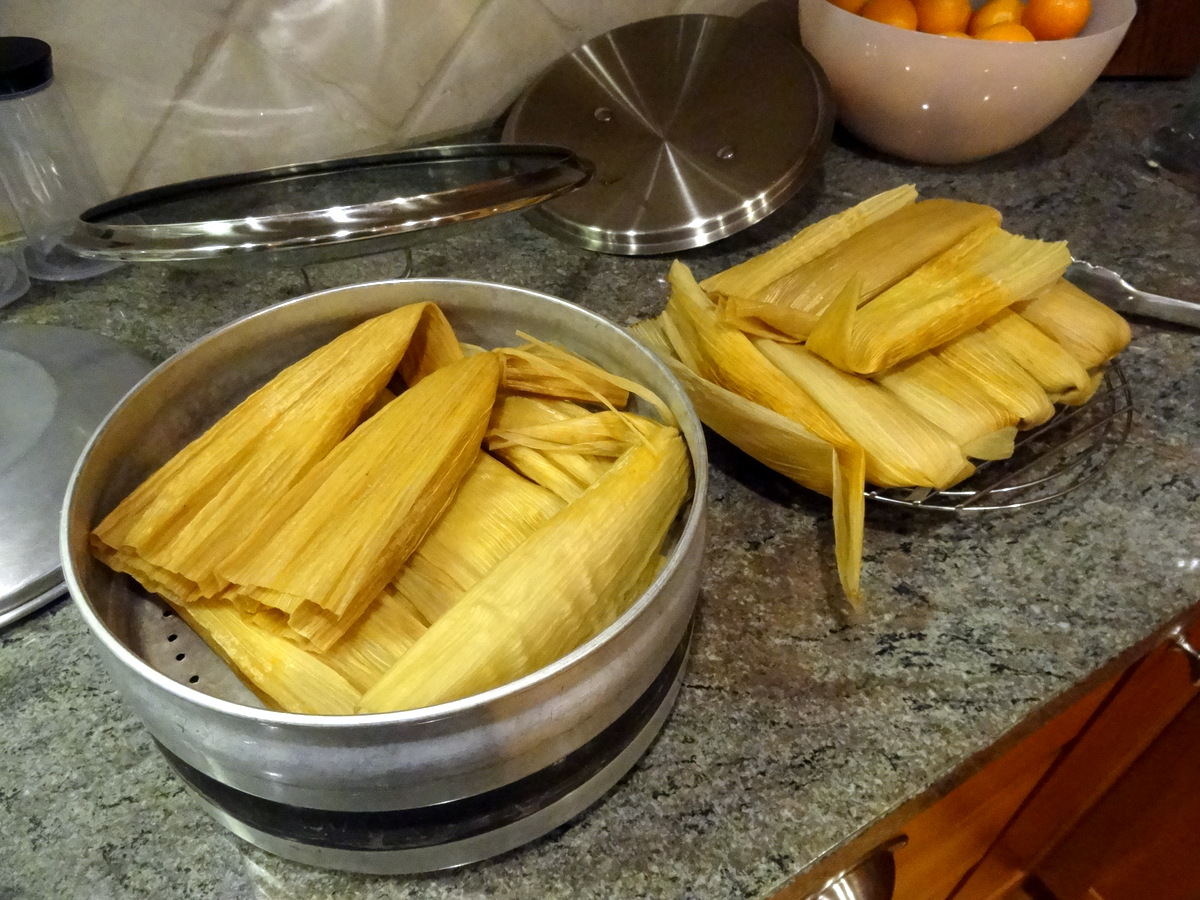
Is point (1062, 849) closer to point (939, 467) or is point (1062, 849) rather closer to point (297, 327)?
point (939, 467)

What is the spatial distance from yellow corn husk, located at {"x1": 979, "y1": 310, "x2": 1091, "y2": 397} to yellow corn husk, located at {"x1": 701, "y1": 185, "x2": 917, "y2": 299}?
129mm

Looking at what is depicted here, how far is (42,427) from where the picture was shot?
533mm

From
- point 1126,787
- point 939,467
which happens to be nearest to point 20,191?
point 939,467

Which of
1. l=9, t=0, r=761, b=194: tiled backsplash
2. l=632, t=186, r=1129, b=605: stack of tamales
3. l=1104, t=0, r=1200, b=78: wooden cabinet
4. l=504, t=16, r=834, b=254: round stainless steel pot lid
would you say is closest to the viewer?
l=632, t=186, r=1129, b=605: stack of tamales

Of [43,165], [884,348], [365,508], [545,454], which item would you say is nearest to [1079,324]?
[884,348]

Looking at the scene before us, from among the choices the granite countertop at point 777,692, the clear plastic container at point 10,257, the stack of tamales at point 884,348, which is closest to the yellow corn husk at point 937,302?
the stack of tamales at point 884,348

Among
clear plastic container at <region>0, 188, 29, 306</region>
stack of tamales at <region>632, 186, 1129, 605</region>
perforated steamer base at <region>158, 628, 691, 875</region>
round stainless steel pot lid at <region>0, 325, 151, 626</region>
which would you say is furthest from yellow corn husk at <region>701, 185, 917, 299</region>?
clear plastic container at <region>0, 188, 29, 306</region>

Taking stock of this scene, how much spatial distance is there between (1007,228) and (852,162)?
0.59 feet

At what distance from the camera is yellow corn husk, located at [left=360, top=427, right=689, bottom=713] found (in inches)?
13.8

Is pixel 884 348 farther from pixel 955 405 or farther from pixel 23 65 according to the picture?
pixel 23 65

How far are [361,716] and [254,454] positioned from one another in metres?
0.19

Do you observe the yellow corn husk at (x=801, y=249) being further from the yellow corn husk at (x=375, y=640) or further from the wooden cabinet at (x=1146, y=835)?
the wooden cabinet at (x=1146, y=835)

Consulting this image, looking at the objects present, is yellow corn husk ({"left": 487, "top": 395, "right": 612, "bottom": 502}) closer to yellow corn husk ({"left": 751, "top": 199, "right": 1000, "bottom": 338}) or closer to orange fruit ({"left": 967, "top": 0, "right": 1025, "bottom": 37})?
yellow corn husk ({"left": 751, "top": 199, "right": 1000, "bottom": 338})

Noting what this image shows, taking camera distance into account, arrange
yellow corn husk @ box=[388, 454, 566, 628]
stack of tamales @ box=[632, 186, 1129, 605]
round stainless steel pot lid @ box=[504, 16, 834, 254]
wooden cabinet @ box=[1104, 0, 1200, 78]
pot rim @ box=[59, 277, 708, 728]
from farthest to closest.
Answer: wooden cabinet @ box=[1104, 0, 1200, 78], round stainless steel pot lid @ box=[504, 16, 834, 254], stack of tamales @ box=[632, 186, 1129, 605], yellow corn husk @ box=[388, 454, 566, 628], pot rim @ box=[59, 277, 708, 728]
